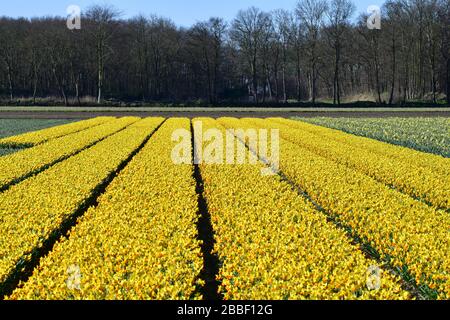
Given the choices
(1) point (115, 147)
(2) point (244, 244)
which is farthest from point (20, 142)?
(2) point (244, 244)

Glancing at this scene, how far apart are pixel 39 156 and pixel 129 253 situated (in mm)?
11295

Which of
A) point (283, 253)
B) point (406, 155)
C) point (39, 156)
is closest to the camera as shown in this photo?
point (283, 253)

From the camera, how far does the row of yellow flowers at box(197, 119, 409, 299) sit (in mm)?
5875

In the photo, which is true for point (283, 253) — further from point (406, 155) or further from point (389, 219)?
point (406, 155)

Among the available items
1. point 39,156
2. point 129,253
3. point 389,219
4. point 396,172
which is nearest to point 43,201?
point 129,253

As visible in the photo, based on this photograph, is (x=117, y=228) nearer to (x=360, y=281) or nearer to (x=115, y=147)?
(x=360, y=281)

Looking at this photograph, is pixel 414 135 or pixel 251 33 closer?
pixel 414 135

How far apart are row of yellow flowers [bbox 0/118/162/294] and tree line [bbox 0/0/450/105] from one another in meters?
54.9

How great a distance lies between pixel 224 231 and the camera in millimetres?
8219

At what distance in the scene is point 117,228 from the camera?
8.27m

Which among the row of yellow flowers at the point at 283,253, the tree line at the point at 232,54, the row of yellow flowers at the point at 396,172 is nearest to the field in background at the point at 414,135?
the row of yellow flowers at the point at 396,172

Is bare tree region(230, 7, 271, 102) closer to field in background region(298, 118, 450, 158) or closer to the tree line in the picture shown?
the tree line

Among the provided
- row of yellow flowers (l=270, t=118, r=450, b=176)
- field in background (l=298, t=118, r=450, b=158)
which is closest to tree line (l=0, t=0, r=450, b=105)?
field in background (l=298, t=118, r=450, b=158)
